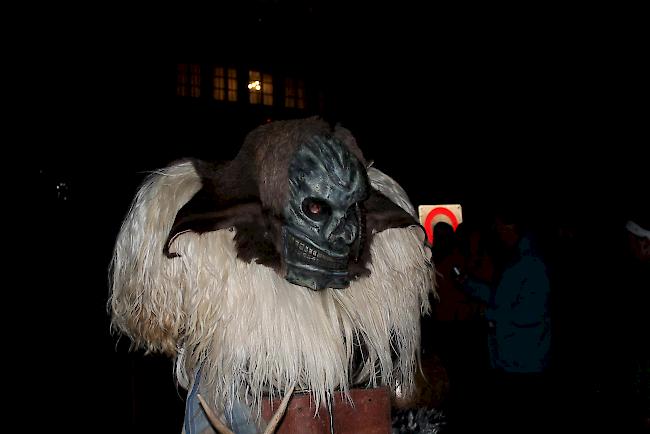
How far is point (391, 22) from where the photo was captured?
44.0ft

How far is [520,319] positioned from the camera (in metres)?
3.99

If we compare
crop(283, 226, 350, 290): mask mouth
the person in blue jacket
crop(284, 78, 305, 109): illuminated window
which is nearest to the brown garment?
crop(283, 226, 350, 290): mask mouth

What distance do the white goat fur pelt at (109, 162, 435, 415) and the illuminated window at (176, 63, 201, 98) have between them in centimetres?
1307

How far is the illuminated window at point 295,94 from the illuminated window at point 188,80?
263 cm

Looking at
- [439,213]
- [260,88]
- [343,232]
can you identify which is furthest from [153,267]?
[260,88]

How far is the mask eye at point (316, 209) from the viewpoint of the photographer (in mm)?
1550

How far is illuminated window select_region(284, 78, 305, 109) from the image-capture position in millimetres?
15883

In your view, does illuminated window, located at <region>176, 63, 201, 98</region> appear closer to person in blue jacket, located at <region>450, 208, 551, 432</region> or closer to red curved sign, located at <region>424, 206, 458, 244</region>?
red curved sign, located at <region>424, 206, 458, 244</region>

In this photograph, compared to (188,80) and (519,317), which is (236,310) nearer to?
(519,317)

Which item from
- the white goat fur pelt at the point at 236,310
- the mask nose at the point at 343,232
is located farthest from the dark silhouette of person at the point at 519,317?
the mask nose at the point at 343,232

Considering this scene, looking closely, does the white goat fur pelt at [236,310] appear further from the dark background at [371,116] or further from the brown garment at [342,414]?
the dark background at [371,116]

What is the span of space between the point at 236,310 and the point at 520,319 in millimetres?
2972

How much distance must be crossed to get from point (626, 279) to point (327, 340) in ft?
7.38

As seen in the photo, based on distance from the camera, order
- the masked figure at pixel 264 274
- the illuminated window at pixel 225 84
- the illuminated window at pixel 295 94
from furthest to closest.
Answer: the illuminated window at pixel 295 94, the illuminated window at pixel 225 84, the masked figure at pixel 264 274
